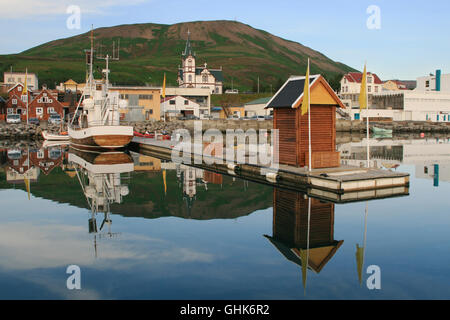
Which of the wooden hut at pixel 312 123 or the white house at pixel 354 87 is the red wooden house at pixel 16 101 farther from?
the wooden hut at pixel 312 123

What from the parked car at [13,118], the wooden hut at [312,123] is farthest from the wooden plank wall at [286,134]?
the parked car at [13,118]

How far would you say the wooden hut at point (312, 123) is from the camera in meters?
21.2

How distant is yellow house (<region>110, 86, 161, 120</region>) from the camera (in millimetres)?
69875

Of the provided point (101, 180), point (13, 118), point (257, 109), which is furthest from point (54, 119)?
point (101, 180)

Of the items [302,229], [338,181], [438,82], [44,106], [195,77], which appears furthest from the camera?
[195,77]

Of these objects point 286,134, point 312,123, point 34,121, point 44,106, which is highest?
point 44,106

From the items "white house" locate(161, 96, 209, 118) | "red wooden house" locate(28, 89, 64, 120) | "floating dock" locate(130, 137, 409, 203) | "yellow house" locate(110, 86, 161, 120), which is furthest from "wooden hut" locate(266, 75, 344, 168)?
"red wooden house" locate(28, 89, 64, 120)

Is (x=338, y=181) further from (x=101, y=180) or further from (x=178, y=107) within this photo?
(x=178, y=107)

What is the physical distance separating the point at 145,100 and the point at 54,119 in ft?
50.3

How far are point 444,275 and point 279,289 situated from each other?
13.6ft

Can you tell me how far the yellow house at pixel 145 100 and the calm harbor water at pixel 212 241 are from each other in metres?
47.3

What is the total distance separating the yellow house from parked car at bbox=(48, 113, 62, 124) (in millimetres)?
10528

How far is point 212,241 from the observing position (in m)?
13.2

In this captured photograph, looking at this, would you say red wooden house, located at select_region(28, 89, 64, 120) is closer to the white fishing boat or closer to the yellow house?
the yellow house
